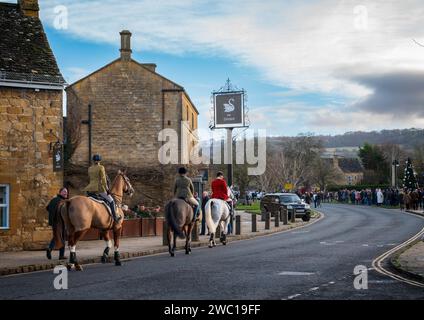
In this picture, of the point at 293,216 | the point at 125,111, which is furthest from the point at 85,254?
the point at 125,111

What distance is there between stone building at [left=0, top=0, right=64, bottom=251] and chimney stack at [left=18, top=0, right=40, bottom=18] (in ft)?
7.98

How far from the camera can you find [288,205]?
41.4 meters

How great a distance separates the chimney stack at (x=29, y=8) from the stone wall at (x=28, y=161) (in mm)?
4476

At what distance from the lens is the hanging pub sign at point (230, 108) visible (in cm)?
4203

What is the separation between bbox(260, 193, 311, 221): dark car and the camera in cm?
4119

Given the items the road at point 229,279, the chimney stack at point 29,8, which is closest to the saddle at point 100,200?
the road at point 229,279

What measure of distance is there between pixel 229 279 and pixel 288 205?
95.6 ft

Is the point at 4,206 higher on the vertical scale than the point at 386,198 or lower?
higher

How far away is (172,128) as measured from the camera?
42.7 m

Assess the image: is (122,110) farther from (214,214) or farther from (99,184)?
(99,184)

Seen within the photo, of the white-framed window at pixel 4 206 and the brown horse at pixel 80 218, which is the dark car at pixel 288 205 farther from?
the brown horse at pixel 80 218
